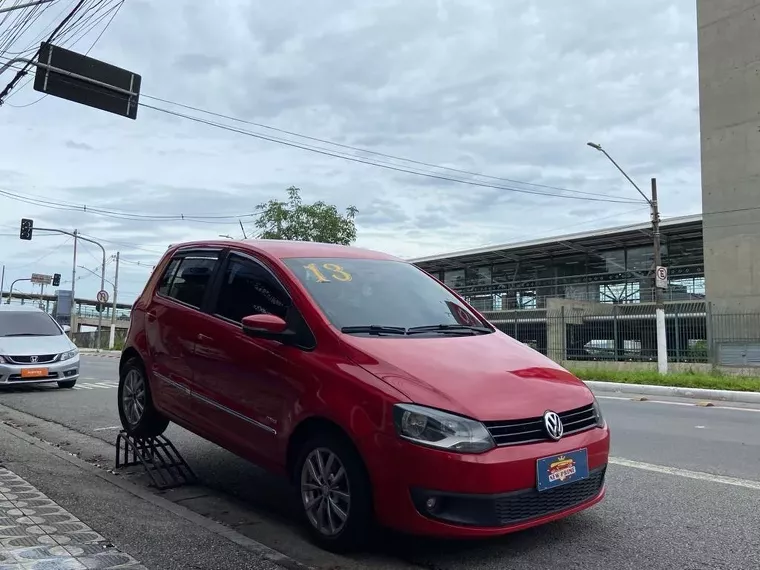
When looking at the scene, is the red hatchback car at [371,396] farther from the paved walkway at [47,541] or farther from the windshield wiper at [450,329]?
the paved walkway at [47,541]

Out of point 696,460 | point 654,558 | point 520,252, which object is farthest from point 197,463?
point 520,252

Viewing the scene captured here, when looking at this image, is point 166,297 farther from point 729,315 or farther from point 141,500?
point 729,315

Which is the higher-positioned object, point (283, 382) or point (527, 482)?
point (283, 382)

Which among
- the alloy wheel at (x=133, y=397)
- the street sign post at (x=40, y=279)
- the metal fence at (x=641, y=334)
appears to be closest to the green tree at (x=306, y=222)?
the metal fence at (x=641, y=334)

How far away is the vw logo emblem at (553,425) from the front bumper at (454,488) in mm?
96

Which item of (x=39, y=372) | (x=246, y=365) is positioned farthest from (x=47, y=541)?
(x=39, y=372)

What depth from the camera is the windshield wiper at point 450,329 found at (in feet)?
14.1

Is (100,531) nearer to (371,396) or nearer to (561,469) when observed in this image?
(371,396)

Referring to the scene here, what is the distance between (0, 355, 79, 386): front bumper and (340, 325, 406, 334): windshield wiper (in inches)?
373

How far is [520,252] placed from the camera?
3541 centimetres

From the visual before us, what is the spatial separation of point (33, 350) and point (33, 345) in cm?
23

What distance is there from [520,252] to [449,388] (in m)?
32.7

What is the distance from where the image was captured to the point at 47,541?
3656 mm

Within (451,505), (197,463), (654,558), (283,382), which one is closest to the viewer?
(451,505)
